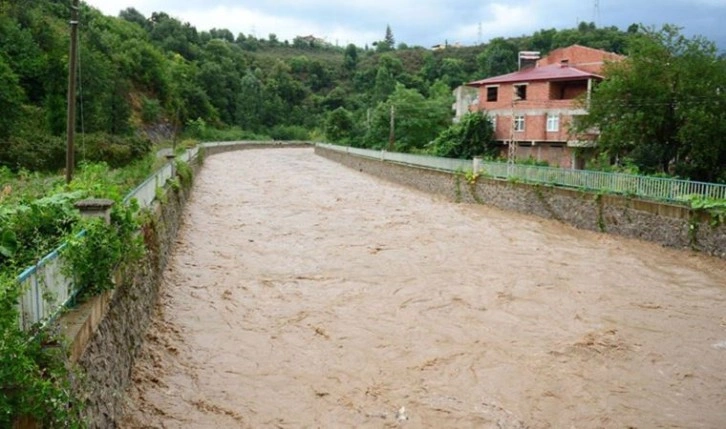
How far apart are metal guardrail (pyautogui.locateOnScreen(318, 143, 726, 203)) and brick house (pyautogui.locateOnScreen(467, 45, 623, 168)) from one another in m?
8.25

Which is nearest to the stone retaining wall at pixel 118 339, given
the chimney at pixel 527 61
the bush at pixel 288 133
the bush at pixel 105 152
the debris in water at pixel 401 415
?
the debris in water at pixel 401 415

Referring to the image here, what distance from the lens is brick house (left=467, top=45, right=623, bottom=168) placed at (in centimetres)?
3478

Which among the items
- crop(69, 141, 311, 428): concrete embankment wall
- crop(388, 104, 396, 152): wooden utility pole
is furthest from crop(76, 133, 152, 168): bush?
crop(388, 104, 396, 152): wooden utility pole

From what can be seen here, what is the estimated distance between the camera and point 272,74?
3856 inches

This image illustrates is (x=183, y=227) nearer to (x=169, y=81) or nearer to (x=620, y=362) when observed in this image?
(x=620, y=362)

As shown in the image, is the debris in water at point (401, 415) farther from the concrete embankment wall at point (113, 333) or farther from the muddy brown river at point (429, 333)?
the concrete embankment wall at point (113, 333)

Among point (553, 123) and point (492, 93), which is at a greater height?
point (492, 93)

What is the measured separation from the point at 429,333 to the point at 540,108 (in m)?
29.3

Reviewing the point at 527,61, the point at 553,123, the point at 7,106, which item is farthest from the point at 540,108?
the point at 7,106

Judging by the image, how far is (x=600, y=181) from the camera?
19.5 metres

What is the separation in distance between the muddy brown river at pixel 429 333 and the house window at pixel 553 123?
58.9 feet

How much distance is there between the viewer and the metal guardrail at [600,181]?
16.5 meters

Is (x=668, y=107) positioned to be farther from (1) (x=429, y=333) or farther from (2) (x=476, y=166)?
(1) (x=429, y=333)

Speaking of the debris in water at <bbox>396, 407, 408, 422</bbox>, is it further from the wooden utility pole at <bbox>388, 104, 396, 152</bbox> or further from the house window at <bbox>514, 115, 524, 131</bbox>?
the wooden utility pole at <bbox>388, 104, 396, 152</bbox>
